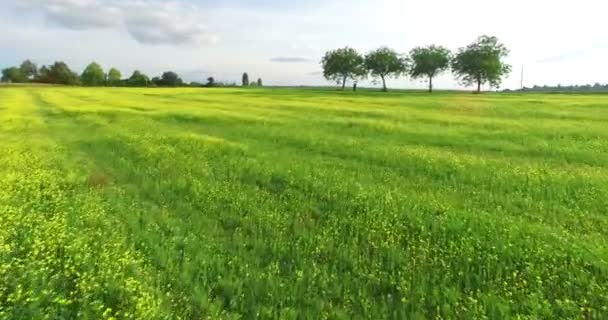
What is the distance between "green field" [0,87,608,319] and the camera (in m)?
5.60

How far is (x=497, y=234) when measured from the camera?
7559 millimetres

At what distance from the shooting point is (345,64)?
115562 mm

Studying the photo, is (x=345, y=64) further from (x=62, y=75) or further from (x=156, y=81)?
(x=62, y=75)

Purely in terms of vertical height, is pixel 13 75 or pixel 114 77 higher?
pixel 13 75

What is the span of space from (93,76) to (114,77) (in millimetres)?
7865

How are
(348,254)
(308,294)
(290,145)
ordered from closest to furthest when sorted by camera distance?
(308,294)
(348,254)
(290,145)

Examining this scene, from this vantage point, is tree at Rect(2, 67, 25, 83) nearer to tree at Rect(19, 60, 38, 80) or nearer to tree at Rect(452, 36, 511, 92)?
tree at Rect(19, 60, 38, 80)

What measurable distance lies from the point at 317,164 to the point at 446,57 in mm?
100169

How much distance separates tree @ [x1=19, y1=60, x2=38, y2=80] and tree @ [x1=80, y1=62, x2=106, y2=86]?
36540mm

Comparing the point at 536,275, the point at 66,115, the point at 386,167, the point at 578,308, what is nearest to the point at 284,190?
the point at 386,167

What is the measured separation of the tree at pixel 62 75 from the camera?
15618cm

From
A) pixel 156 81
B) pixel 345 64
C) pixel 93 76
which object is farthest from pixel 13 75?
pixel 345 64

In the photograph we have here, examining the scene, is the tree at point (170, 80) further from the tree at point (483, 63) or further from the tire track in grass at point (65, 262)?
the tire track in grass at point (65, 262)

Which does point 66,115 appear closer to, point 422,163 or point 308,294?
point 422,163
